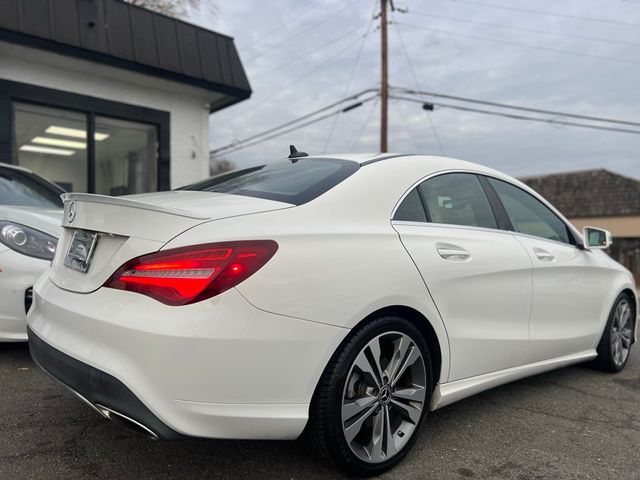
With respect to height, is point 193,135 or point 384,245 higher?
point 193,135

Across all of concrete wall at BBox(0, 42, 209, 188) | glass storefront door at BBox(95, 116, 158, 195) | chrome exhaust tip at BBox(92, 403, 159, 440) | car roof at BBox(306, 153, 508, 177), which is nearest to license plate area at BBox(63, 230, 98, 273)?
chrome exhaust tip at BBox(92, 403, 159, 440)

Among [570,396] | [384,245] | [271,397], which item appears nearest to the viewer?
[271,397]

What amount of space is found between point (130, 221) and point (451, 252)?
1.55 m

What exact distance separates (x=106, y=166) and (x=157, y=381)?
7.89m

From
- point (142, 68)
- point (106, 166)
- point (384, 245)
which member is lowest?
point (384, 245)

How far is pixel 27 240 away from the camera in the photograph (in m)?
3.51

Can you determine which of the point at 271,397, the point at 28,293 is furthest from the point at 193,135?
the point at 271,397

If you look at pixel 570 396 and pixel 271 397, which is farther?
pixel 570 396

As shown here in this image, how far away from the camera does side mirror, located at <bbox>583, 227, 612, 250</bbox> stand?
394cm

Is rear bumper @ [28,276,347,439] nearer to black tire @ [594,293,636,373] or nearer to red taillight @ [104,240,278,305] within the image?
red taillight @ [104,240,278,305]

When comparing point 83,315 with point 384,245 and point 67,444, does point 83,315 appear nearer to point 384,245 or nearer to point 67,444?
point 67,444

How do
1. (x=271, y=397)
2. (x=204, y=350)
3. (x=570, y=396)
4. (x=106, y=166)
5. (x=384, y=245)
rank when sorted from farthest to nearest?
(x=106, y=166) < (x=570, y=396) < (x=384, y=245) < (x=271, y=397) < (x=204, y=350)

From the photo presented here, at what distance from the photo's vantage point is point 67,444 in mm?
2535

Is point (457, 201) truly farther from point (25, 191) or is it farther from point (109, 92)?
point (109, 92)
